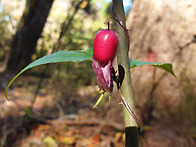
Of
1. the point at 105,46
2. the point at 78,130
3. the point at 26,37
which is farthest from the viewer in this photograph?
the point at 26,37

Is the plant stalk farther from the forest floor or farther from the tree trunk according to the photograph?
the tree trunk

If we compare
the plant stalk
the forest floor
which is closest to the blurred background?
the forest floor

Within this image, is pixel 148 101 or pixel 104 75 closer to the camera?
pixel 104 75

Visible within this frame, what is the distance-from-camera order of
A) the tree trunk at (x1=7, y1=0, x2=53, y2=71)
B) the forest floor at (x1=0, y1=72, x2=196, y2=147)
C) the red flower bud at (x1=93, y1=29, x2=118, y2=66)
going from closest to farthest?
the red flower bud at (x1=93, y1=29, x2=118, y2=66)
the forest floor at (x1=0, y1=72, x2=196, y2=147)
the tree trunk at (x1=7, y1=0, x2=53, y2=71)

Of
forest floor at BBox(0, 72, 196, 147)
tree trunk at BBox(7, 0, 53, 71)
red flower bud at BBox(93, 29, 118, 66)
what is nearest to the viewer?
red flower bud at BBox(93, 29, 118, 66)

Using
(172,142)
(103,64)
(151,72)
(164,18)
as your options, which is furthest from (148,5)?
(103,64)

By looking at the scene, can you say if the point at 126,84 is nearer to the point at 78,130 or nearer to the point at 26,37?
the point at 78,130

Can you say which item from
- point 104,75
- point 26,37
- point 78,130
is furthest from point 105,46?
point 26,37

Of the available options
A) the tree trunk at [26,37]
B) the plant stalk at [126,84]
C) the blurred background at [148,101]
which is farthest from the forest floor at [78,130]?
the tree trunk at [26,37]
